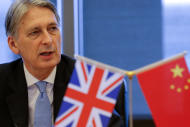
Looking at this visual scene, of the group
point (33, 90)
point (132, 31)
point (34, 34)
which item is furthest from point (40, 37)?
point (132, 31)

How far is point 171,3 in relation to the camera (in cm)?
254

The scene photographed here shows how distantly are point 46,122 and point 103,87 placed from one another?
20.4 inches

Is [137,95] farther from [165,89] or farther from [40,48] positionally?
[165,89]

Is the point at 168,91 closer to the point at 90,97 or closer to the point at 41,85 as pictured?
the point at 90,97

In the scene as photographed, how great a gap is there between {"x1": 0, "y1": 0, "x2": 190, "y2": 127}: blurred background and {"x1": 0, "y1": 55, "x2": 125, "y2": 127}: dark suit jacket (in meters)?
0.92

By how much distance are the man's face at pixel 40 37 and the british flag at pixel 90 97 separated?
397 millimetres

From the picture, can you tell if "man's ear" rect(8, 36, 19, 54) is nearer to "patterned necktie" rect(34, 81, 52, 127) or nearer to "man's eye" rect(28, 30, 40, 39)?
"man's eye" rect(28, 30, 40, 39)

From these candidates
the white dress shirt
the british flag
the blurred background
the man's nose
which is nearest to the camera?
the british flag

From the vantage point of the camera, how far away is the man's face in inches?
58.2

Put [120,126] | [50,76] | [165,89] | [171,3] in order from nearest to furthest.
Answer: [165,89], [120,126], [50,76], [171,3]

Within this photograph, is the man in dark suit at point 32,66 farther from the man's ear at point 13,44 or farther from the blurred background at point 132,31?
the blurred background at point 132,31

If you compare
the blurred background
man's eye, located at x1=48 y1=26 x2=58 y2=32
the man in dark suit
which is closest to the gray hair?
the man in dark suit

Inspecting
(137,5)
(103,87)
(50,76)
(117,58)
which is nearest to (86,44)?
(117,58)

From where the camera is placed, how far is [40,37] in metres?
1.51
